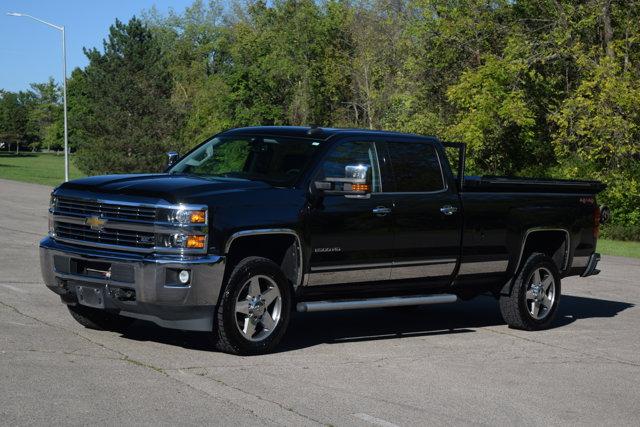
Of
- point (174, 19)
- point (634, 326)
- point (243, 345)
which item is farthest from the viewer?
point (174, 19)

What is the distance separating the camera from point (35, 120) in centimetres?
19375

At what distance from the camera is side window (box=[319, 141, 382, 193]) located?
943cm

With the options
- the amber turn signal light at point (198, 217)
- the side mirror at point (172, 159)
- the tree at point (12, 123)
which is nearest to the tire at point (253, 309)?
the amber turn signal light at point (198, 217)

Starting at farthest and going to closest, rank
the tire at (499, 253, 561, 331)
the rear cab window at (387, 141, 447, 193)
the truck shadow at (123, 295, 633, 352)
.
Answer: the tire at (499, 253, 561, 331), the rear cab window at (387, 141, 447, 193), the truck shadow at (123, 295, 633, 352)

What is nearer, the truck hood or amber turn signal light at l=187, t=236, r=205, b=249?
amber turn signal light at l=187, t=236, r=205, b=249

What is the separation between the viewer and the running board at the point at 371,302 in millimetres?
9055

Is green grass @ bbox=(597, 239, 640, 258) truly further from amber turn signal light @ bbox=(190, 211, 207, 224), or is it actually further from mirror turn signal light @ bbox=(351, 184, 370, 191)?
amber turn signal light @ bbox=(190, 211, 207, 224)

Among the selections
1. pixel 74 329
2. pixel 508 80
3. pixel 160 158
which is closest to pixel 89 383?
pixel 74 329

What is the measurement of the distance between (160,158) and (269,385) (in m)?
57.9

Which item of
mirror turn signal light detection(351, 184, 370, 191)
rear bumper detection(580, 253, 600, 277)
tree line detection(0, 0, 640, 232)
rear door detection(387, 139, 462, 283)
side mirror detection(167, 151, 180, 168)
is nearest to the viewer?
mirror turn signal light detection(351, 184, 370, 191)

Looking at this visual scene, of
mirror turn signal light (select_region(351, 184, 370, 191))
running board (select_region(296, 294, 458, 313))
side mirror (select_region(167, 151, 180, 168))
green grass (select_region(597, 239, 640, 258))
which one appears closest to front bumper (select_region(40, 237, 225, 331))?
running board (select_region(296, 294, 458, 313))

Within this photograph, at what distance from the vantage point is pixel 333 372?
8.24m

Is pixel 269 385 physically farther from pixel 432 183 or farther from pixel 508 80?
pixel 508 80

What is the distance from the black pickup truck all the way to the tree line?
19.1m
